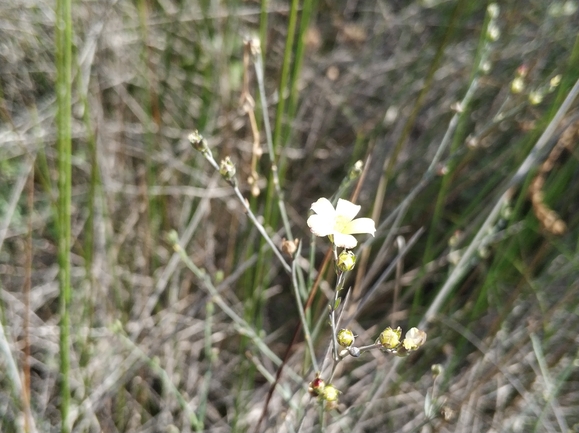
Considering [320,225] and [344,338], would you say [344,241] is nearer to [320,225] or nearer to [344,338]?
[320,225]

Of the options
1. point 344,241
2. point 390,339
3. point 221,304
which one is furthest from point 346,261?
point 221,304

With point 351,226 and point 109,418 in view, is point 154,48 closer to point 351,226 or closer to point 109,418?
point 109,418

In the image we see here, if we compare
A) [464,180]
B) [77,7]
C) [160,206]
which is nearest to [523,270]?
[464,180]

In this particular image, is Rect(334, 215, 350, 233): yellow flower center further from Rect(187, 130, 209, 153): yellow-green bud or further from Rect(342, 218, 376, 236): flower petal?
Rect(187, 130, 209, 153): yellow-green bud

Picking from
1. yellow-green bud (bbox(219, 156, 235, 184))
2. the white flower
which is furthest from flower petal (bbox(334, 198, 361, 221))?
yellow-green bud (bbox(219, 156, 235, 184))

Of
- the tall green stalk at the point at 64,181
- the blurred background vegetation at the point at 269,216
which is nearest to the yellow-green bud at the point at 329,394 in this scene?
the blurred background vegetation at the point at 269,216
